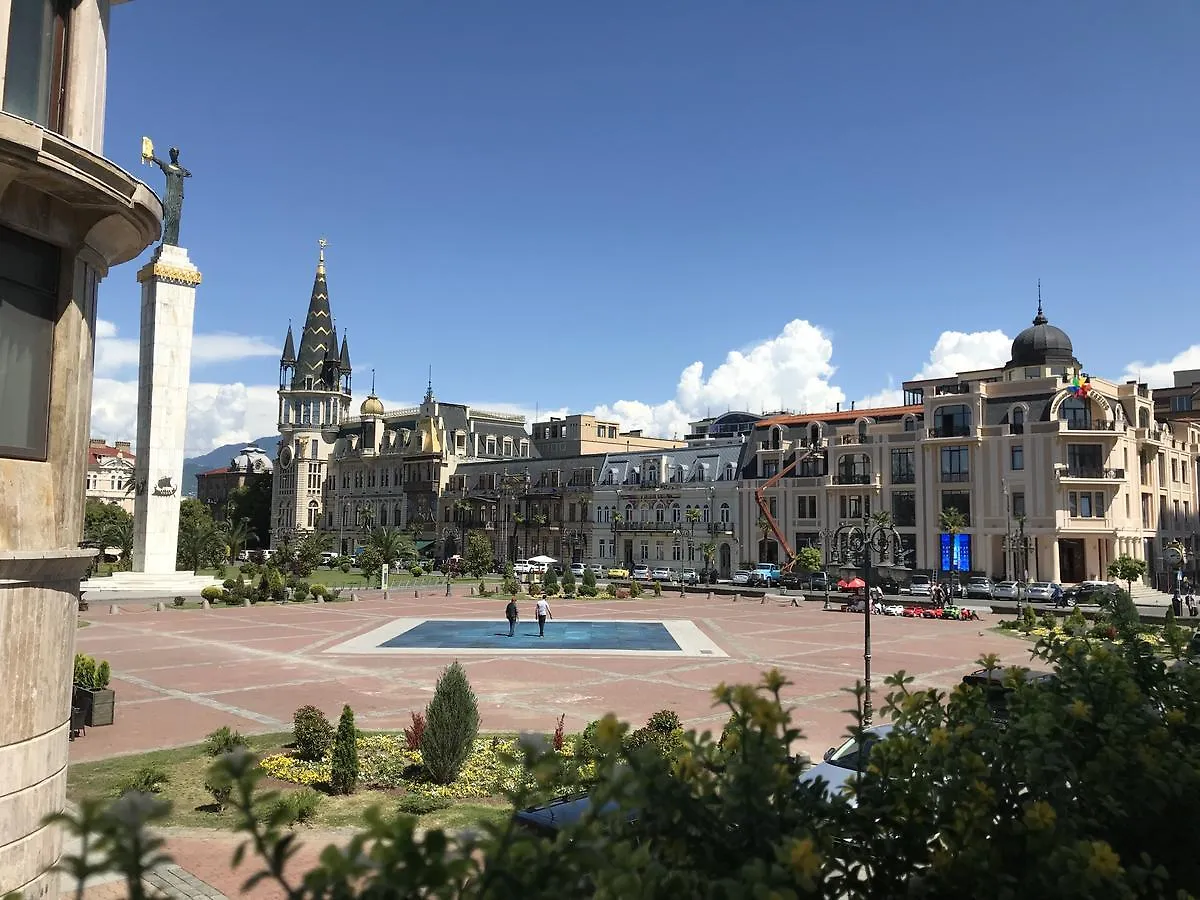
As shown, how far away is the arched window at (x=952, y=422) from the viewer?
196ft

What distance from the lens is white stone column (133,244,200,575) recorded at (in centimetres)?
4509

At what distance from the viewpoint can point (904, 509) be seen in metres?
62.1

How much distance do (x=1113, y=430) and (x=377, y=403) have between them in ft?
295

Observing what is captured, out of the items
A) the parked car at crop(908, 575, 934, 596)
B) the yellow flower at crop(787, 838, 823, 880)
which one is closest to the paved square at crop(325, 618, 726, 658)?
the parked car at crop(908, 575, 934, 596)

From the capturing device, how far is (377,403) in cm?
11931

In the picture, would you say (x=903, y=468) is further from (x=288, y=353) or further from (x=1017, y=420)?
(x=288, y=353)

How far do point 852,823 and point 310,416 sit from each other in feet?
419

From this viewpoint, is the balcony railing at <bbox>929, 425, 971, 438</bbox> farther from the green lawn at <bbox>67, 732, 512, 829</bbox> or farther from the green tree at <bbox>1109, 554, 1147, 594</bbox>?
the green lawn at <bbox>67, 732, 512, 829</bbox>

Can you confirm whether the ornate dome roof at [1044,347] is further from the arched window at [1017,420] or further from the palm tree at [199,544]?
the palm tree at [199,544]

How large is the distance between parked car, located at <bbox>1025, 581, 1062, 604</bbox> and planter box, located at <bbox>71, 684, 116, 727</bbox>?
4529 cm

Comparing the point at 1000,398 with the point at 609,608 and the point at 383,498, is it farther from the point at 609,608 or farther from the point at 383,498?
the point at 383,498

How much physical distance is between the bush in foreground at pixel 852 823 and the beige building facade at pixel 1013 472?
53.3m

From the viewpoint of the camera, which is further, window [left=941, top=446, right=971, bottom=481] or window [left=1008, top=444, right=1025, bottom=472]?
window [left=941, top=446, right=971, bottom=481]

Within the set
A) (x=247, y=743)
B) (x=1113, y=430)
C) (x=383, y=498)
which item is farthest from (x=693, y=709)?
(x=383, y=498)
